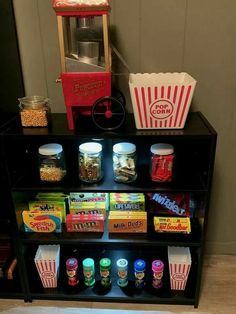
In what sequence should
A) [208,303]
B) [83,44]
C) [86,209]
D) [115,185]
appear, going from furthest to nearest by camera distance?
Result: [208,303] < [86,209] < [115,185] < [83,44]

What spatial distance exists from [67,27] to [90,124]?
1.23 feet

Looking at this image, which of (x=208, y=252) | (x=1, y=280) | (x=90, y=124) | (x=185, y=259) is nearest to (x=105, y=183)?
(x=90, y=124)

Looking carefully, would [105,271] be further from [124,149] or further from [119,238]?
[124,149]

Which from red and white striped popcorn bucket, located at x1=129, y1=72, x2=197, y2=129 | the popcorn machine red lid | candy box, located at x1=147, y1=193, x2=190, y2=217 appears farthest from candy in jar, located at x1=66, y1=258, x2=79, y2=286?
the popcorn machine red lid

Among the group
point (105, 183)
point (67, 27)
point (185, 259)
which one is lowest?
point (185, 259)

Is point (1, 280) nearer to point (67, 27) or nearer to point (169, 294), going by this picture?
point (169, 294)

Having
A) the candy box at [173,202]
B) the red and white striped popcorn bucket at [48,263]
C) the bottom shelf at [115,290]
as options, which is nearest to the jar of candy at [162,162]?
the candy box at [173,202]

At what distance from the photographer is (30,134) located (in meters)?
1.13

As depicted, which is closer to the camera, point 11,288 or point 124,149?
point 124,149

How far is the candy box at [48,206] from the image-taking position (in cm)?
132

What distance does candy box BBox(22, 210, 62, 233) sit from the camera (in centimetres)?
130

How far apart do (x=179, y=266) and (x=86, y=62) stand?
975 millimetres

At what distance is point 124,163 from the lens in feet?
3.96

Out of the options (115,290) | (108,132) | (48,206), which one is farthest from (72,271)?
(108,132)
